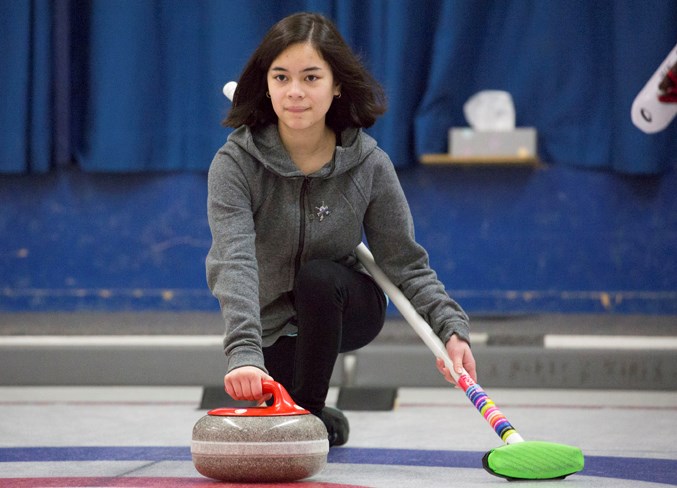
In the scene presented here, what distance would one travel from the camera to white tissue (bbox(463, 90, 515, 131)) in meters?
3.67

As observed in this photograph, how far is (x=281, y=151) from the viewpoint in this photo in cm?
181

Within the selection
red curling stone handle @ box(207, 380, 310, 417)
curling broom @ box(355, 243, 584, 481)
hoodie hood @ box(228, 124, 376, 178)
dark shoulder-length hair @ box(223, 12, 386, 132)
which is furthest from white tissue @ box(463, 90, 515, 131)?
red curling stone handle @ box(207, 380, 310, 417)

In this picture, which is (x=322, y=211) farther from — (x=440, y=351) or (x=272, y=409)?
(x=272, y=409)

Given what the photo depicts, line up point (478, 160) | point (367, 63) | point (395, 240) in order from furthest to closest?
point (367, 63) < point (478, 160) < point (395, 240)

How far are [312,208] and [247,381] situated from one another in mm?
398

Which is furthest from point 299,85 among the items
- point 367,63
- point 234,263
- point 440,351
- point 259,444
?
point 367,63

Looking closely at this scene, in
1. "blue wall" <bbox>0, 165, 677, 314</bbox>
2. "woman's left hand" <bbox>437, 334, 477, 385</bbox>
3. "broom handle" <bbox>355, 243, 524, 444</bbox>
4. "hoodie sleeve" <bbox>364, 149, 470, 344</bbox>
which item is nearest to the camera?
"broom handle" <bbox>355, 243, 524, 444</bbox>

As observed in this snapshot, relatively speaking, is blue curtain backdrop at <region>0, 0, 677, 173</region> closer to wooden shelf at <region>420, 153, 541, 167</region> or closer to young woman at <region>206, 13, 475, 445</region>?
wooden shelf at <region>420, 153, 541, 167</region>

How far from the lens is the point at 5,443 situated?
2043 mm

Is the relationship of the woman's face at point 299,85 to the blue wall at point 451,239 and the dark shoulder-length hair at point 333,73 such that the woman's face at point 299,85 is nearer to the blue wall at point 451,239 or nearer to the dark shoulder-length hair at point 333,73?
the dark shoulder-length hair at point 333,73

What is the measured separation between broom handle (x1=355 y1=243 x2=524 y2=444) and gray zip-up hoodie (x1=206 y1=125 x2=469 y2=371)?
0.02m

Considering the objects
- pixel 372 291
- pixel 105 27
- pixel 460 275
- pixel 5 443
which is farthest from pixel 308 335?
pixel 105 27

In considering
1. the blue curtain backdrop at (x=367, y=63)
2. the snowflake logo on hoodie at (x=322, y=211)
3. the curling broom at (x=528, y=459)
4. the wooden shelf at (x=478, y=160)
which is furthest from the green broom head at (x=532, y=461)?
the blue curtain backdrop at (x=367, y=63)

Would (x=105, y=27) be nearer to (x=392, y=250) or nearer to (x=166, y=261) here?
(x=166, y=261)
